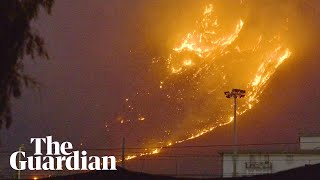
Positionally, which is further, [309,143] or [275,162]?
[309,143]

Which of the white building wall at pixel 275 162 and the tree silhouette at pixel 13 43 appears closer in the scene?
the tree silhouette at pixel 13 43

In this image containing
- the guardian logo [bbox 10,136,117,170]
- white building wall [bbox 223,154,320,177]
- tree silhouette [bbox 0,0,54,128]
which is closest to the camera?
tree silhouette [bbox 0,0,54,128]

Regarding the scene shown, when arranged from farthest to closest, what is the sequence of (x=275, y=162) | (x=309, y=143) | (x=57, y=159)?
(x=309, y=143)
(x=275, y=162)
(x=57, y=159)

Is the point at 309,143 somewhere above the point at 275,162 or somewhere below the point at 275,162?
Result: above

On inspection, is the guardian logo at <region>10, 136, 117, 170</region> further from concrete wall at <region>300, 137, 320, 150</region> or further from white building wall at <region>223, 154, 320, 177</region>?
concrete wall at <region>300, 137, 320, 150</region>

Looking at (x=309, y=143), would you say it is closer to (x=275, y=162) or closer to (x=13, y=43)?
(x=275, y=162)

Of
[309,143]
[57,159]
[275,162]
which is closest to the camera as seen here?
[57,159]

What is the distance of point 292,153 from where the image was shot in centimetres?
4884

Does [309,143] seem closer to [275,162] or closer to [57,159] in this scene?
[275,162]

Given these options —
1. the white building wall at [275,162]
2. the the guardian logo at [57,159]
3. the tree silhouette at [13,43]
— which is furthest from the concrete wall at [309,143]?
the tree silhouette at [13,43]

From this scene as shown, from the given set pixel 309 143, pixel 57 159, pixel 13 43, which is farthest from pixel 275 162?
pixel 13 43

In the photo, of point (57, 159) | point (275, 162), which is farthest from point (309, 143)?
point (57, 159)

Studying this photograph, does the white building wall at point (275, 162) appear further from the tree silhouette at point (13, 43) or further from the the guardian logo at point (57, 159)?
the tree silhouette at point (13, 43)

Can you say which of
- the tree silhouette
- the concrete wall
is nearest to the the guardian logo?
the tree silhouette
